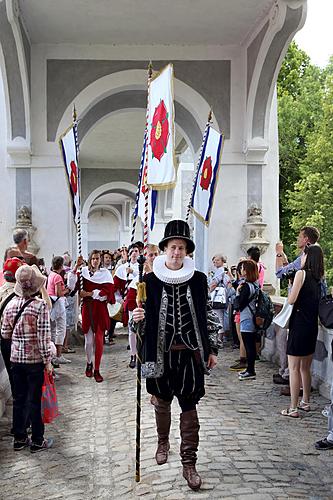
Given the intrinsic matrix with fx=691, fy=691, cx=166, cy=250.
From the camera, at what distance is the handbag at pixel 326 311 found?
643 centimetres

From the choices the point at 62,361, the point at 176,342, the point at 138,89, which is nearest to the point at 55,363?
the point at 62,361

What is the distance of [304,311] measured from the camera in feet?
21.6

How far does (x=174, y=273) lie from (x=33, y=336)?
4.74ft

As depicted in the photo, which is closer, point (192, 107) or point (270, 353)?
point (270, 353)

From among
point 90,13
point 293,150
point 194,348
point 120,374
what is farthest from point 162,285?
point 293,150

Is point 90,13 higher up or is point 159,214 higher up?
point 90,13

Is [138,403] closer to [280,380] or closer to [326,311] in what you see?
[326,311]

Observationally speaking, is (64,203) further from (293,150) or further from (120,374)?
(293,150)

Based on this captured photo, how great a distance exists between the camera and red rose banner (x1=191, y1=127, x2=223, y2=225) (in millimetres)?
10203

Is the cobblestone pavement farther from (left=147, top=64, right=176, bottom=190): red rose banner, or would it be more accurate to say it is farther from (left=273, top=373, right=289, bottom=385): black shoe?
(left=147, top=64, right=176, bottom=190): red rose banner

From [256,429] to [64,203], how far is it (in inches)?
309

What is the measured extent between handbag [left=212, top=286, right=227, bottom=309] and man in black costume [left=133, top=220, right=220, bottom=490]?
6055 millimetres

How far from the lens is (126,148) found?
2248 cm

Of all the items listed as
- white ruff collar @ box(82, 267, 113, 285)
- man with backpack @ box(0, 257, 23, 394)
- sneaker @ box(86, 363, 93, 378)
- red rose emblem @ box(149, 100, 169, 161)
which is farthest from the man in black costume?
sneaker @ box(86, 363, 93, 378)
